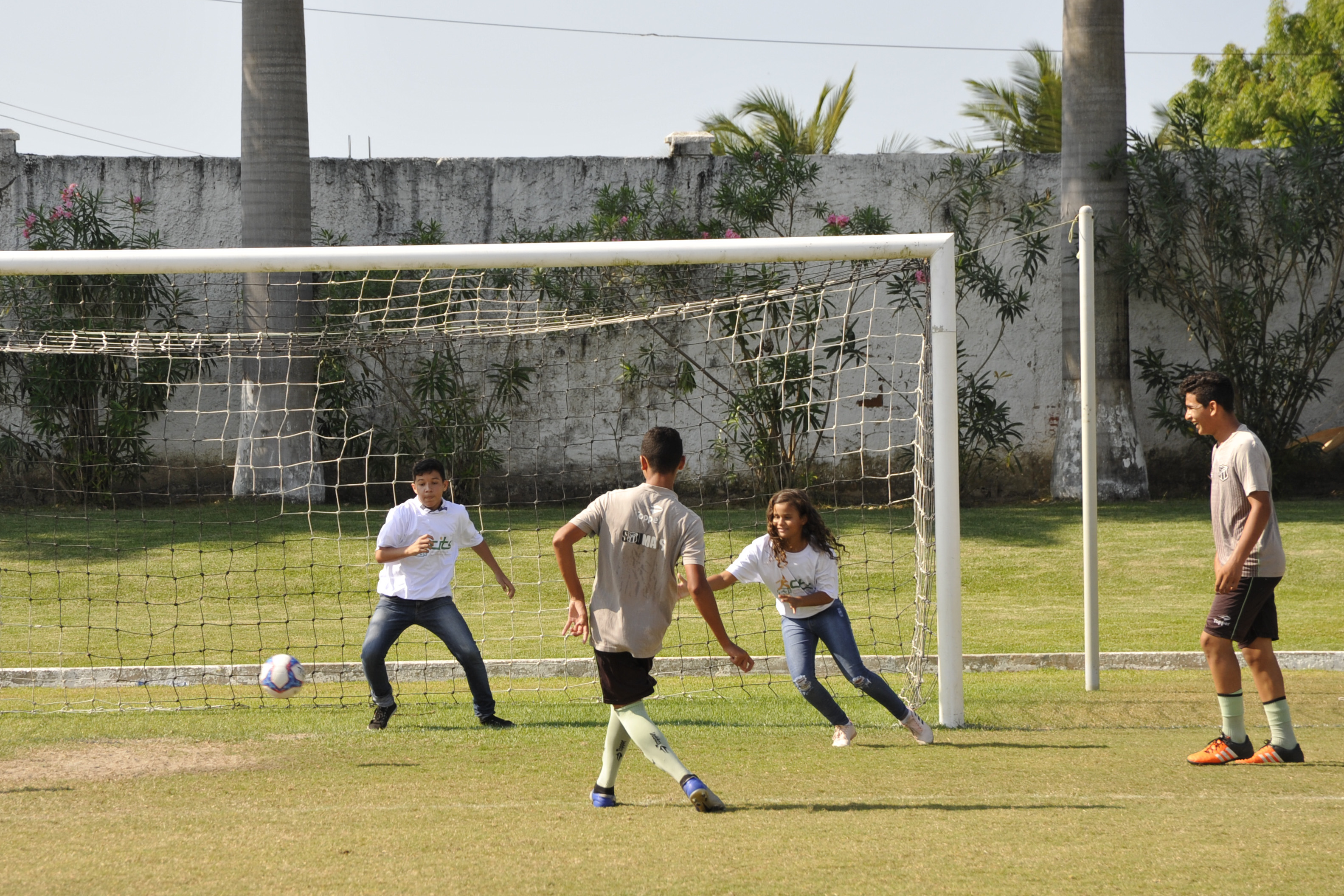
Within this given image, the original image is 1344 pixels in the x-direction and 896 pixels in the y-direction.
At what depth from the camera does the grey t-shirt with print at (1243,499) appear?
18.0ft

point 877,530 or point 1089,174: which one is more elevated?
point 1089,174

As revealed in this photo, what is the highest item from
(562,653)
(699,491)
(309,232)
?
(309,232)

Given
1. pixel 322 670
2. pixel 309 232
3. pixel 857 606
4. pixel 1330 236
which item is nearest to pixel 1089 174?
pixel 1330 236

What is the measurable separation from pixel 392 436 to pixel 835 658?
34.3 ft

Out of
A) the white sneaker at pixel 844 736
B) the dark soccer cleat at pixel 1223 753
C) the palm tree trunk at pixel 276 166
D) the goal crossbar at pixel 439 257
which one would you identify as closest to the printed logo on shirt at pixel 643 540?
the white sneaker at pixel 844 736

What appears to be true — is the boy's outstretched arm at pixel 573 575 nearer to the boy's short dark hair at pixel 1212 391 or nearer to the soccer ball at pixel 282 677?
the soccer ball at pixel 282 677

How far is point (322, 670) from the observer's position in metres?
8.56

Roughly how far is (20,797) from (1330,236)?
54.6 ft

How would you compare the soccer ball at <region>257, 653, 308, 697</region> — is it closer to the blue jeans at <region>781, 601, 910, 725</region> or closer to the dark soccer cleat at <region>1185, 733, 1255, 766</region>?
the blue jeans at <region>781, 601, 910, 725</region>

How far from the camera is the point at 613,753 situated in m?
4.95

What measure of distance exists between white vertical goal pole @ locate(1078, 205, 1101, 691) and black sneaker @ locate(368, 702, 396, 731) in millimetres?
4094

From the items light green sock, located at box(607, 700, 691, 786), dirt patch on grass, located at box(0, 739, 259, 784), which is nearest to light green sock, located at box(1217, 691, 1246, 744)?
light green sock, located at box(607, 700, 691, 786)

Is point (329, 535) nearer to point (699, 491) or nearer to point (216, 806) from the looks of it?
point (699, 491)

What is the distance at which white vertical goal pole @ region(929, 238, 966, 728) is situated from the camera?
6.69m
